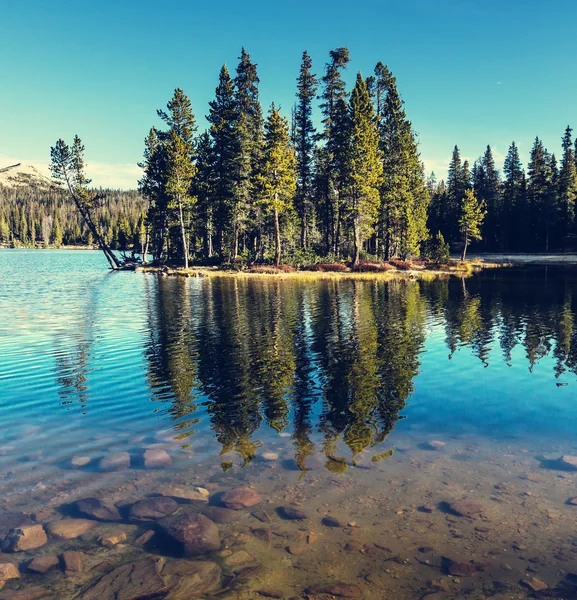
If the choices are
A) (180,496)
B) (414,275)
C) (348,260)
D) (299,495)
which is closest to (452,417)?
(299,495)

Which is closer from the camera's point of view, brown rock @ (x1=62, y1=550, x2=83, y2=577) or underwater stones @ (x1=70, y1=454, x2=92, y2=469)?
brown rock @ (x1=62, y1=550, x2=83, y2=577)

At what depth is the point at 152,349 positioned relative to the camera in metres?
17.9

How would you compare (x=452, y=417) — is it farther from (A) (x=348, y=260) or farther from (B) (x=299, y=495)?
(A) (x=348, y=260)

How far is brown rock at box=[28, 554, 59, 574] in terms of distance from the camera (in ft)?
19.6

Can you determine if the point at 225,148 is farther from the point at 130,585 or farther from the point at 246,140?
the point at 130,585

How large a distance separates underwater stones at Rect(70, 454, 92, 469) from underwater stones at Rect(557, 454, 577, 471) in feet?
29.9

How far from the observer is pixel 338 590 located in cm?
553

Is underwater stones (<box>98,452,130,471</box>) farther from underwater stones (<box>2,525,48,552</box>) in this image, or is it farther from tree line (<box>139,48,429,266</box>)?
tree line (<box>139,48,429,266</box>)

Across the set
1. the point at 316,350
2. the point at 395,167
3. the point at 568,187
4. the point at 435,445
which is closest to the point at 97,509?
the point at 435,445

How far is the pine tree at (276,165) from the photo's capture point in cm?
4959

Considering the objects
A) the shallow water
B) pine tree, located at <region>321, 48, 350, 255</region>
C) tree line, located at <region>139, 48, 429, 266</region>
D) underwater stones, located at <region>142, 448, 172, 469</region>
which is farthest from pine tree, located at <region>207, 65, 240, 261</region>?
underwater stones, located at <region>142, 448, 172, 469</region>

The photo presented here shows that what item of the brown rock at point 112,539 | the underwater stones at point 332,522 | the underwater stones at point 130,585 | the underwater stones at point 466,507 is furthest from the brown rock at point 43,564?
the underwater stones at point 466,507

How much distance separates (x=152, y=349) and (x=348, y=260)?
4351 cm

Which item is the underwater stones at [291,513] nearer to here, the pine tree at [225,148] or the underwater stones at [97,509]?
the underwater stones at [97,509]
